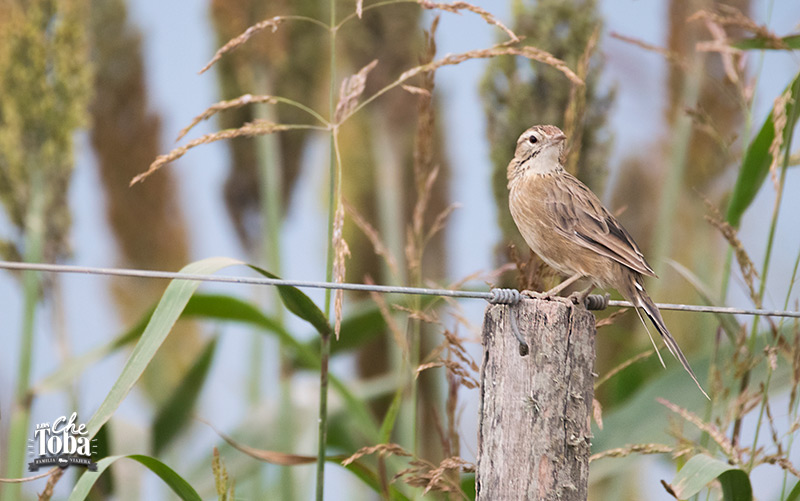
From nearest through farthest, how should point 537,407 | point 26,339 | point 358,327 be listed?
point 537,407, point 26,339, point 358,327

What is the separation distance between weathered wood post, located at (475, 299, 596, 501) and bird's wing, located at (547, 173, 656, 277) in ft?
1.05

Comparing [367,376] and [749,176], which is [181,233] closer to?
[367,376]

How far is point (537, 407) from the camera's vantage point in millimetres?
1283

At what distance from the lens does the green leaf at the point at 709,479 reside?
1385 mm

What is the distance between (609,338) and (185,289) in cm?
224

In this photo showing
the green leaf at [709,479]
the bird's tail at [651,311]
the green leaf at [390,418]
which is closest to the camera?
the green leaf at [709,479]

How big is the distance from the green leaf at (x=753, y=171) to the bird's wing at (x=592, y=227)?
293 millimetres

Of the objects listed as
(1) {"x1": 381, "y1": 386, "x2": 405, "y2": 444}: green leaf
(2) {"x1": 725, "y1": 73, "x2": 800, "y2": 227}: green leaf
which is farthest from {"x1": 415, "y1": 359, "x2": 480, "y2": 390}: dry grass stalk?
(2) {"x1": 725, "y1": 73, "x2": 800, "y2": 227}: green leaf

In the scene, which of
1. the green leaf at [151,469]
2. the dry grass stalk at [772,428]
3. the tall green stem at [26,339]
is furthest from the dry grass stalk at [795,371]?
the tall green stem at [26,339]

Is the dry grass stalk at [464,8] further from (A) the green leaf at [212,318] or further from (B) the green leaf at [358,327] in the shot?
(B) the green leaf at [358,327]

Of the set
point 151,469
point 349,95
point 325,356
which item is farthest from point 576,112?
point 151,469

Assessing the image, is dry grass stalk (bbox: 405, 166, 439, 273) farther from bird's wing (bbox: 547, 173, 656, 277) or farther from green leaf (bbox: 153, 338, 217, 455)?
green leaf (bbox: 153, 338, 217, 455)

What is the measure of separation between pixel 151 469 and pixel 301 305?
372 millimetres
